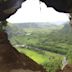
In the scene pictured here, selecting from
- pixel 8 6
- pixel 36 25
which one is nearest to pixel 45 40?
pixel 36 25

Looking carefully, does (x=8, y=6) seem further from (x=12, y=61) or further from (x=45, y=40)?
(x=45, y=40)

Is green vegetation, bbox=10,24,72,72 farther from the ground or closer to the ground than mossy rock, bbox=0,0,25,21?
closer to the ground

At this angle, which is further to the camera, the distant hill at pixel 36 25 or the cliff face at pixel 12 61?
the distant hill at pixel 36 25

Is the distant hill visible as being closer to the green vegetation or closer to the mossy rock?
the green vegetation

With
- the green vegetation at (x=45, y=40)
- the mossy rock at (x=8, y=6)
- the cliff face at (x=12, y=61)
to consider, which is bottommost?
the green vegetation at (x=45, y=40)

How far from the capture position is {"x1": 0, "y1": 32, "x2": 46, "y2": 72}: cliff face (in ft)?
4.94

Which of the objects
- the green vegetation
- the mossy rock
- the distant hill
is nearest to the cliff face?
the mossy rock

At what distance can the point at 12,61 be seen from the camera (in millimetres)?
1537

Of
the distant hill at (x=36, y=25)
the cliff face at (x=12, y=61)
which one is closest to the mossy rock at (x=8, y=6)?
the cliff face at (x=12, y=61)

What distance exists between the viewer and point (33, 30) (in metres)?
17.0

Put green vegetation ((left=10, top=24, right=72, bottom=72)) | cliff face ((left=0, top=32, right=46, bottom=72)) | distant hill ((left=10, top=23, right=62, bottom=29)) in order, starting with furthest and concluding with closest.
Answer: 1. distant hill ((left=10, top=23, right=62, bottom=29))
2. green vegetation ((left=10, top=24, right=72, bottom=72))
3. cliff face ((left=0, top=32, right=46, bottom=72))

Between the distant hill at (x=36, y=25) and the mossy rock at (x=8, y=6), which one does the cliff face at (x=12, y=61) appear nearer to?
the mossy rock at (x=8, y=6)

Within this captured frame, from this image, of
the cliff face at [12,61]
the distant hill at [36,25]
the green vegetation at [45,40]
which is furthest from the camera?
the distant hill at [36,25]

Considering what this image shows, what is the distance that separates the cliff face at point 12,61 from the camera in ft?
4.94
